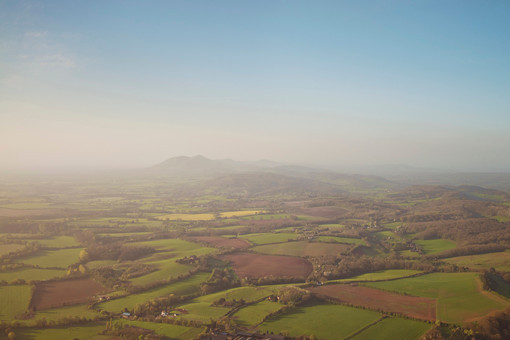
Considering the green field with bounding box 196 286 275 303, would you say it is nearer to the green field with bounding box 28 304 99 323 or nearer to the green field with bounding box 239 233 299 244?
the green field with bounding box 28 304 99 323

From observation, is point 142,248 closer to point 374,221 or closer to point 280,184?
point 374,221

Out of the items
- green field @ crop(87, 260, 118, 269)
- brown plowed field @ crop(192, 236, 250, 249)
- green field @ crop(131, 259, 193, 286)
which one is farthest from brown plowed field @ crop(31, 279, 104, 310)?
brown plowed field @ crop(192, 236, 250, 249)

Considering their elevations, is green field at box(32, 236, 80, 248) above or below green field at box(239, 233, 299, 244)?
above

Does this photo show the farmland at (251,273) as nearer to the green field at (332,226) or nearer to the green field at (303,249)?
the green field at (303,249)

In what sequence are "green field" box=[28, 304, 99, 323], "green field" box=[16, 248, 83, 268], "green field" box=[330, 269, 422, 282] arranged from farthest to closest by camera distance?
"green field" box=[16, 248, 83, 268] < "green field" box=[330, 269, 422, 282] < "green field" box=[28, 304, 99, 323]

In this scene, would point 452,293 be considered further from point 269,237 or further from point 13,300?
point 13,300

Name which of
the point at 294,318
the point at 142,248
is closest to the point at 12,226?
the point at 142,248

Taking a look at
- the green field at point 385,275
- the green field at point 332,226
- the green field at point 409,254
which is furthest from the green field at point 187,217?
the green field at point 385,275
